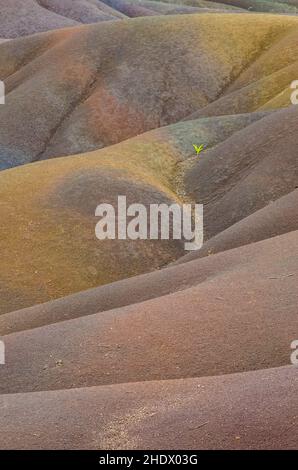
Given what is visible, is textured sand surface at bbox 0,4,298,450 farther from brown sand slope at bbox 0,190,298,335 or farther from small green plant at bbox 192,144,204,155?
small green plant at bbox 192,144,204,155

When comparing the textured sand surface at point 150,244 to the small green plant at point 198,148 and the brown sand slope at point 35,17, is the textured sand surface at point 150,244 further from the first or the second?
the brown sand slope at point 35,17

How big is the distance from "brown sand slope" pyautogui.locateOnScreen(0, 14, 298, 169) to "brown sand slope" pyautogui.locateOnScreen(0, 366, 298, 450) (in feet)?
135

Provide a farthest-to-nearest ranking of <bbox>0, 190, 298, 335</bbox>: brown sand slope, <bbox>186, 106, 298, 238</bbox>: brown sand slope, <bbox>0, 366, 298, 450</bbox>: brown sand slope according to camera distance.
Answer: <bbox>186, 106, 298, 238</bbox>: brown sand slope → <bbox>0, 190, 298, 335</bbox>: brown sand slope → <bbox>0, 366, 298, 450</bbox>: brown sand slope

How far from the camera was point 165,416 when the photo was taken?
10.7 meters

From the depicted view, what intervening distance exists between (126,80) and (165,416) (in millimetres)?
47470

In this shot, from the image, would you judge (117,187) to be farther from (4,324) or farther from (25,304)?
(4,324)

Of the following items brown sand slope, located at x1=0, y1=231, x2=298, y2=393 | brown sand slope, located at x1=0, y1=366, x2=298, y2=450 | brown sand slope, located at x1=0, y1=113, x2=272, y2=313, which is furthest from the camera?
brown sand slope, located at x1=0, y1=113, x2=272, y2=313

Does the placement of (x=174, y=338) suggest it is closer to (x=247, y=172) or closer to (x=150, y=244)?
(x=150, y=244)

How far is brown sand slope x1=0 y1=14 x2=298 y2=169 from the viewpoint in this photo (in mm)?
53938

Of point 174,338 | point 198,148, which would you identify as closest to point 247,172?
point 198,148

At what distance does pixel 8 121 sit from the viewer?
5500 centimetres

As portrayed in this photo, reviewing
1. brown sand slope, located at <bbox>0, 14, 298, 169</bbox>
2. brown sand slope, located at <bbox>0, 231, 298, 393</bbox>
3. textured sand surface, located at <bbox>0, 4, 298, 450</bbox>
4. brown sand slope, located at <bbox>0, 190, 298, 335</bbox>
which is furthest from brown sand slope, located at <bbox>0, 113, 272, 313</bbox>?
brown sand slope, located at <bbox>0, 14, 298, 169</bbox>

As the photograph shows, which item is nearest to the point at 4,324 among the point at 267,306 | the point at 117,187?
the point at 267,306

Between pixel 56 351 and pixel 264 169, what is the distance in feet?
59.7
